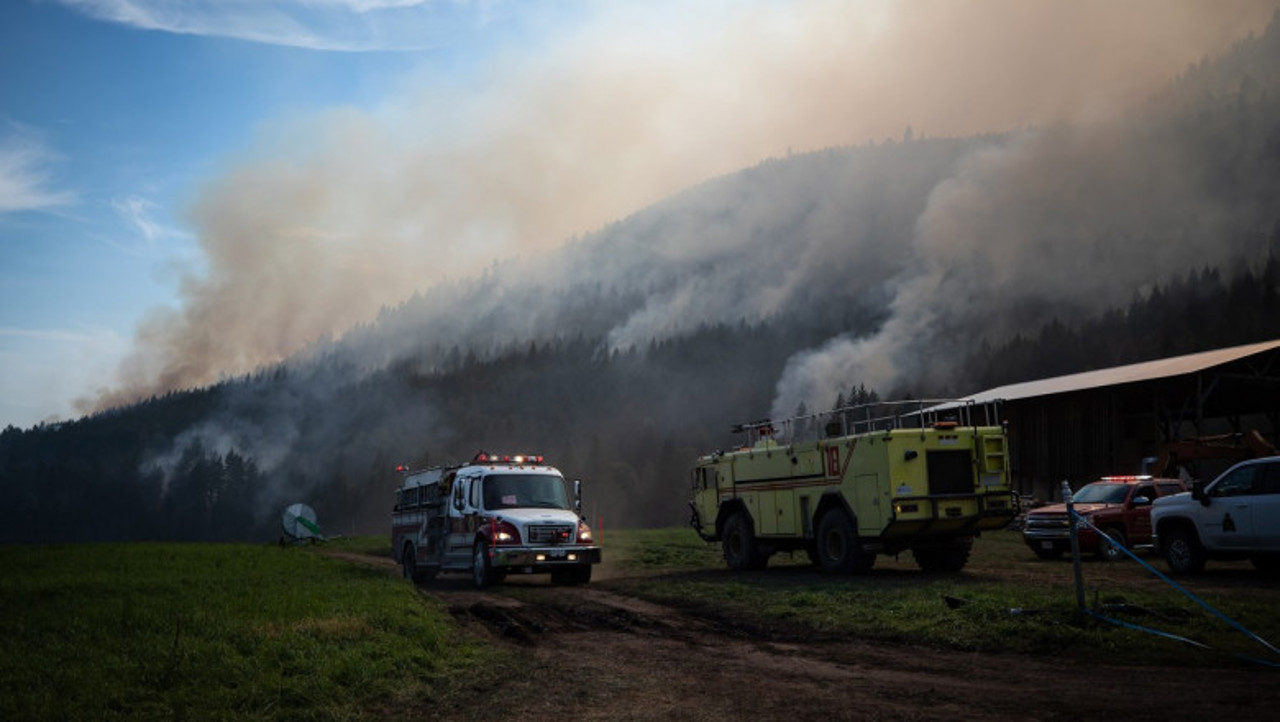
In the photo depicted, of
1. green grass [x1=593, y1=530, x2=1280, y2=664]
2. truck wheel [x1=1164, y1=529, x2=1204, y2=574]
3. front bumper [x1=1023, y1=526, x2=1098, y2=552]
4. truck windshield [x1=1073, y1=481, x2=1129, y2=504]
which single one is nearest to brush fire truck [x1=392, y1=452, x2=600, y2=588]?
green grass [x1=593, y1=530, x2=1280, y2=664]

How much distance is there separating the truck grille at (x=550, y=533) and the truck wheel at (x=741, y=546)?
4.99 meters

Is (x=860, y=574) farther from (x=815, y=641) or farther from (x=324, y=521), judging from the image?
(x=324, y=521)

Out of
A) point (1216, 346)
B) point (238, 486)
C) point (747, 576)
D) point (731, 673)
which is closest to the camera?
point (731, 673)

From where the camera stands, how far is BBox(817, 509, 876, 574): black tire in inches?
→ 811

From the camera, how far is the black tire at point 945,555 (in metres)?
21.2

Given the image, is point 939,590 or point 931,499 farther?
point 931,499

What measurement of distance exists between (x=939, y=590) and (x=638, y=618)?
5262 millimetres

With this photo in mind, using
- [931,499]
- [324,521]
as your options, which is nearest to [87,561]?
[931,499]

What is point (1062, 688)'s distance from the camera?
30.1 feet

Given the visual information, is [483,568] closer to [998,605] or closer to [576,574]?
[576,574]

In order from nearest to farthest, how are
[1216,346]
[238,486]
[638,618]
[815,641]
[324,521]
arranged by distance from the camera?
[815,641]
[638,618]
[1216,346]
[324,521]
[238,486]

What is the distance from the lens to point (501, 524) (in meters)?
21.7

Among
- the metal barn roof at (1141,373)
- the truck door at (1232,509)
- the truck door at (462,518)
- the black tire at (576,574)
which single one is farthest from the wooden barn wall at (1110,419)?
the truck door at (462,518)

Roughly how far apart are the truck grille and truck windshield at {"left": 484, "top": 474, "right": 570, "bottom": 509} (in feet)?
3.77
